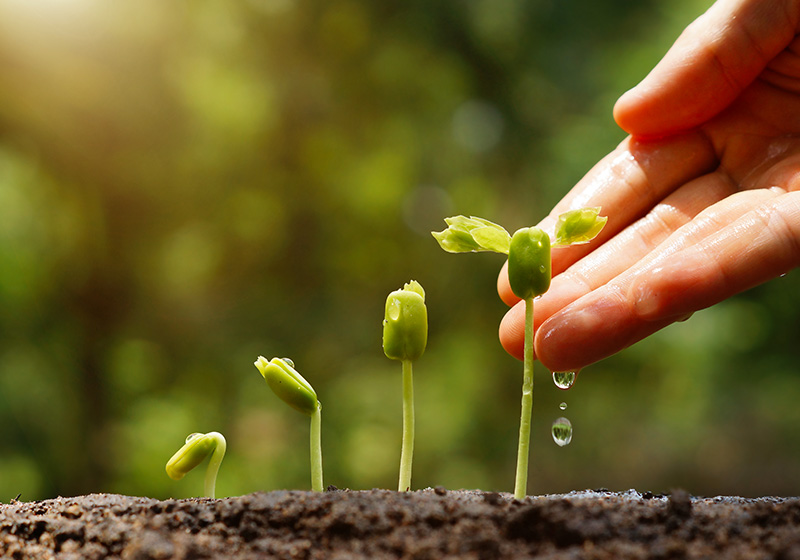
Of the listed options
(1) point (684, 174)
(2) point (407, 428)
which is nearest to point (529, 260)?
(2) point (407, 428)

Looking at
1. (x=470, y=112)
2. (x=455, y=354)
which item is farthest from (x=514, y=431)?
(x=470, y=112)

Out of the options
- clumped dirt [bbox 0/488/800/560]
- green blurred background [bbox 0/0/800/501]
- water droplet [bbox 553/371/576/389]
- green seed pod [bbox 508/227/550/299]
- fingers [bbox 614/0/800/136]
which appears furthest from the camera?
green blurred background [bbox 0/0/800/501]

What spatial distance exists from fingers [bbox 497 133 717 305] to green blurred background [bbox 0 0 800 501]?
1.61 m

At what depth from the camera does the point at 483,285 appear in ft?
10.6

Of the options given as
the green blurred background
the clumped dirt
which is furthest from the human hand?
the green blurred background

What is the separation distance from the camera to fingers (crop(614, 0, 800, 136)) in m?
1.22

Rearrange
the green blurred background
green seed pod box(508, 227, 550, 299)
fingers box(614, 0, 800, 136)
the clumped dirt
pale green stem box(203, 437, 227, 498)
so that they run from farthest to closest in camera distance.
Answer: the green blurred background < fingers box(614, 0, 800, 136) < pale green stem box(203, 437, 227, 498) < green seed pod box(508, 227, 550, 299) < the clumped dirt

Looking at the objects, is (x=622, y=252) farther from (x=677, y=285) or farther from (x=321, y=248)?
(x=321, y=248)

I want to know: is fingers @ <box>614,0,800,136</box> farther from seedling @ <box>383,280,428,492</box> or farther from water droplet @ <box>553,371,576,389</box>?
seedling @ <box>383,280,428,492</box>

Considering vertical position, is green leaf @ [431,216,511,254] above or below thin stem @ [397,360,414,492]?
above

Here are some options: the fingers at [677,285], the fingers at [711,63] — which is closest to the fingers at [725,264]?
the fingers at [677,285]

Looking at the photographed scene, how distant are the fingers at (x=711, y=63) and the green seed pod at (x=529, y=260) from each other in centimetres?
62

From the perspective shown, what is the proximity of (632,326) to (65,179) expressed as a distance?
2772 mm

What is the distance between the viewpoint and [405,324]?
33.5 inches
